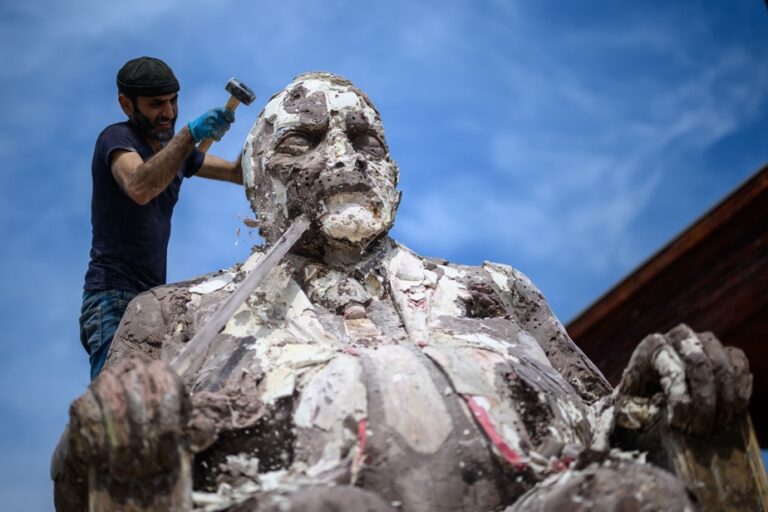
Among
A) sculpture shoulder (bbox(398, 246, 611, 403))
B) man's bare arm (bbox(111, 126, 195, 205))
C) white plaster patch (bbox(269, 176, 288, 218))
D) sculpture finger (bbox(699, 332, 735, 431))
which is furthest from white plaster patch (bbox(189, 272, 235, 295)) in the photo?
sculpture finger (bbox(699, 332, 735, 431))

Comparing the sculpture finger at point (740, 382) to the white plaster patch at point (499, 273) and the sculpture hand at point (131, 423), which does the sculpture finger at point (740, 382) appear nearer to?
the white plaster patch at point (499, 273)

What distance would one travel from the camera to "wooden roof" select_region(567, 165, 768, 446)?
5848 mm

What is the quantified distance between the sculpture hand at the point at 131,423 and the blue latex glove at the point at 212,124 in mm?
1908

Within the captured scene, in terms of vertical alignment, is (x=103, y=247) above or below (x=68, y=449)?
above

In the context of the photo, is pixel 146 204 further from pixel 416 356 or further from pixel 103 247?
pixel 416 356

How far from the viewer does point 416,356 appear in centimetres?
401

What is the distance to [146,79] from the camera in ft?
18.1

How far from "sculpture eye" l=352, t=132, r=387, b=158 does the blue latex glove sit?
0.70 m

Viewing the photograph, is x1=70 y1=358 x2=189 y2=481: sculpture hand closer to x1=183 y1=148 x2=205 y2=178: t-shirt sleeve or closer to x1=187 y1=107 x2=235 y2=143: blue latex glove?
x1=187 y1=107 x2=235 y2=143: blue latex glove

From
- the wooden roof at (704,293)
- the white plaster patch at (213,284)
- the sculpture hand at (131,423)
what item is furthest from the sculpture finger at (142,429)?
the wooden roof at (704,293)

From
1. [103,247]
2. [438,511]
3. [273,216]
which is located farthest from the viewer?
[103,247]

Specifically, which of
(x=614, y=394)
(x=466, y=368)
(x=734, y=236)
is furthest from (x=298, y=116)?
(x=734, y=236)

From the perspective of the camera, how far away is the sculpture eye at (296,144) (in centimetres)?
472

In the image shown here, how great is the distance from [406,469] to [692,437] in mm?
859
